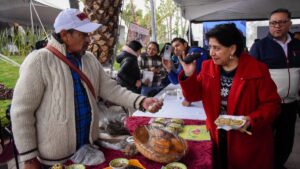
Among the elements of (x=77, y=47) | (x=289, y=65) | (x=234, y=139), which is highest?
(x=77, y=47)

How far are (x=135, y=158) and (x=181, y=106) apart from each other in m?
1.51

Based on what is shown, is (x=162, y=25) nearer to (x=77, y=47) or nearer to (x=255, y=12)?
(x=255, y=12)

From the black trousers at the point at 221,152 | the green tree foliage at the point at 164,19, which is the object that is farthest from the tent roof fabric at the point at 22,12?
the green tree foliage at the point at 164,19

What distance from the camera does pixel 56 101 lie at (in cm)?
153

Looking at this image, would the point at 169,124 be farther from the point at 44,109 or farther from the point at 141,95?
the point at 44,109

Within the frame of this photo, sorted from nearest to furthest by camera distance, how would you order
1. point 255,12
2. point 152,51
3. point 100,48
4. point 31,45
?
point 31,45, point 100,48, point 152,51, point 255,12

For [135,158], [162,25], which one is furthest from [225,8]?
[162,25]

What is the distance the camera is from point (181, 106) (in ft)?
10.0

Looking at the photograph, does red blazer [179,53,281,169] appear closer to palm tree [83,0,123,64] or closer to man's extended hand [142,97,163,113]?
man's extended hand [142,97,163,113]

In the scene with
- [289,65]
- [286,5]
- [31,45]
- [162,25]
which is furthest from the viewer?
[162,25]

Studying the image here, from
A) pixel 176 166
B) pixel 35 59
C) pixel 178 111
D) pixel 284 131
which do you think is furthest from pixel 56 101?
pixel 284 131

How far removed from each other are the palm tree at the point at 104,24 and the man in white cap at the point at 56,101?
1.91 meters

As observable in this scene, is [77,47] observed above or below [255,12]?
below

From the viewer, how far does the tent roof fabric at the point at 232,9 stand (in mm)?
6906
